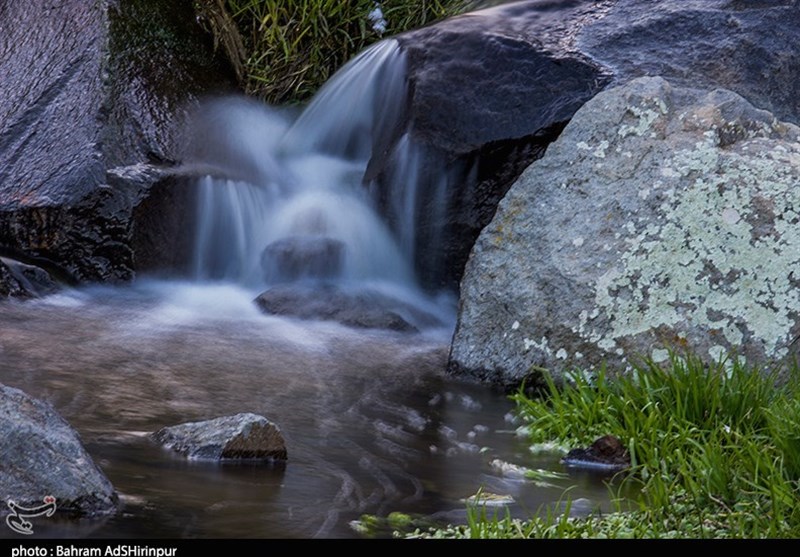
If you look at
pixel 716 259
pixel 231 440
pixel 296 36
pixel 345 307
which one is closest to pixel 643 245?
pixel 716 259

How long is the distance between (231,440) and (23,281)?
3488 millimetres

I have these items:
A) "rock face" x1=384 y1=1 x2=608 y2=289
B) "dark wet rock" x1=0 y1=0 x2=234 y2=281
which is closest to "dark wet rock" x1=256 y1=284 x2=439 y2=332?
"rock face" x1=384 y1=1 x2=608 y2=289

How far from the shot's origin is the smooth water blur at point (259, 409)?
126 inches

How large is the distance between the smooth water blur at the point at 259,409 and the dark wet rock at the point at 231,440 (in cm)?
6

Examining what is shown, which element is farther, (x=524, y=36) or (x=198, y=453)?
(x=524, y=36)

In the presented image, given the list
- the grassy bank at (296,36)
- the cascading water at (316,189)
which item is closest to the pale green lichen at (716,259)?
the cascading water at (316,189)

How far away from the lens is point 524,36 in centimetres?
730

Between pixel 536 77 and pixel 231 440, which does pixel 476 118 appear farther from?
pixel 231 440

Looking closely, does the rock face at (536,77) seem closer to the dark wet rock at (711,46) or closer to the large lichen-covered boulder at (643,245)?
the dark wet rock at (711,46)

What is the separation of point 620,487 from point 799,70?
4.41 m

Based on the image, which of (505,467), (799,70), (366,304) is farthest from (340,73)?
(505,467)

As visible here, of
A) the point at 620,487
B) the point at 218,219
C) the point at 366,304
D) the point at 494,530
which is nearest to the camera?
the point at 494,530

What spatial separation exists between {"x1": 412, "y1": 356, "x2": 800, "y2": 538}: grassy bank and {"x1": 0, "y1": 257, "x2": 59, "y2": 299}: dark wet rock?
3.14m
